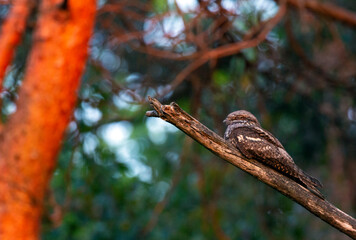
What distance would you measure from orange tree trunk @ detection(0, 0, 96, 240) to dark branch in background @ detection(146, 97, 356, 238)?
3.39 meters

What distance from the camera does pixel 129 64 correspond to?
11.3m

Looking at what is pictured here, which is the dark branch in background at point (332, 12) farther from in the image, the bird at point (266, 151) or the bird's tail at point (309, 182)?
the bird's tail at point (309, 182)

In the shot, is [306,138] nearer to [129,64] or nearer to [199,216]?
[199,216]

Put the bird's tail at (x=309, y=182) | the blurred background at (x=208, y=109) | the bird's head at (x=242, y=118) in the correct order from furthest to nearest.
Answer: the blurred background at (x=208, y=109)
the bird's head at (x=242, y=118)
the bird's tail at (x=309, y=182)

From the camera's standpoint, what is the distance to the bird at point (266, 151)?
3539 mm

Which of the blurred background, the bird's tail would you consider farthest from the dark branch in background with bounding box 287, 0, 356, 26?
the bird's tail

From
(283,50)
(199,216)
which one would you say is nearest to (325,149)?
(283,50)

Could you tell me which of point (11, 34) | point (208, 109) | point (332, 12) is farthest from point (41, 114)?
point (332, 12)

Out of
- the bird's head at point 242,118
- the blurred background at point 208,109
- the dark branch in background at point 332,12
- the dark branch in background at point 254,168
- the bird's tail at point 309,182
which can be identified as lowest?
the blurred background at point 208,109

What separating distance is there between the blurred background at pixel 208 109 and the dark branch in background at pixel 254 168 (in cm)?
369

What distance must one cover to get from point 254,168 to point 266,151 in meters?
0.24

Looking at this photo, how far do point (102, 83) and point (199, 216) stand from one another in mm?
3086

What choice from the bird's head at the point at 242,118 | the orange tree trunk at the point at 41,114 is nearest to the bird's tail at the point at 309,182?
the bird's head at the point at 242,118

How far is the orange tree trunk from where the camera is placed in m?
6.06
